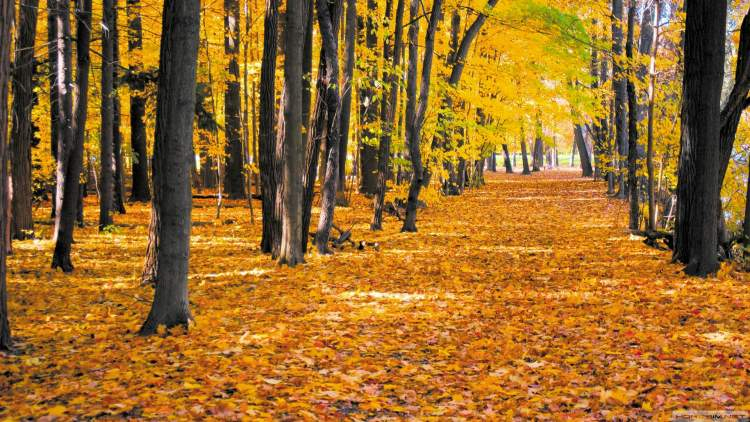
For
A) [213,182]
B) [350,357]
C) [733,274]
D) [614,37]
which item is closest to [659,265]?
[733,274]

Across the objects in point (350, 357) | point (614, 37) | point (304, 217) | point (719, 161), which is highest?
point (614, 37)

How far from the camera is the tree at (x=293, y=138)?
1051 cm

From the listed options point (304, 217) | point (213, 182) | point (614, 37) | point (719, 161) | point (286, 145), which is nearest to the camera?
point (719, 161)

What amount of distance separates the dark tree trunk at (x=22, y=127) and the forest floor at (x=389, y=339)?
1.86m

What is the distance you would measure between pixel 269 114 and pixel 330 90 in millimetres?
1193

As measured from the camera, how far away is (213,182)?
105 feet

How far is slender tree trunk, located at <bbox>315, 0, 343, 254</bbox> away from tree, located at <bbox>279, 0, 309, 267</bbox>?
816mm

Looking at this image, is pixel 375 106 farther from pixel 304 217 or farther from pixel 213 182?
pixel 304 217

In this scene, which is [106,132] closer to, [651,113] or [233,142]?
[233,142]

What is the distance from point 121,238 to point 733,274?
12.6 m

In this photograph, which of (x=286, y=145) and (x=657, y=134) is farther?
(x=657, y=134)

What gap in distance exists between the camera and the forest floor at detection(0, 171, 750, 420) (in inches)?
189

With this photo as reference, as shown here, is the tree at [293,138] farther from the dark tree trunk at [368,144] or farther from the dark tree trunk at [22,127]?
the dark tree trunk at [368,144]

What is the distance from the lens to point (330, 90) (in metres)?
11.9
